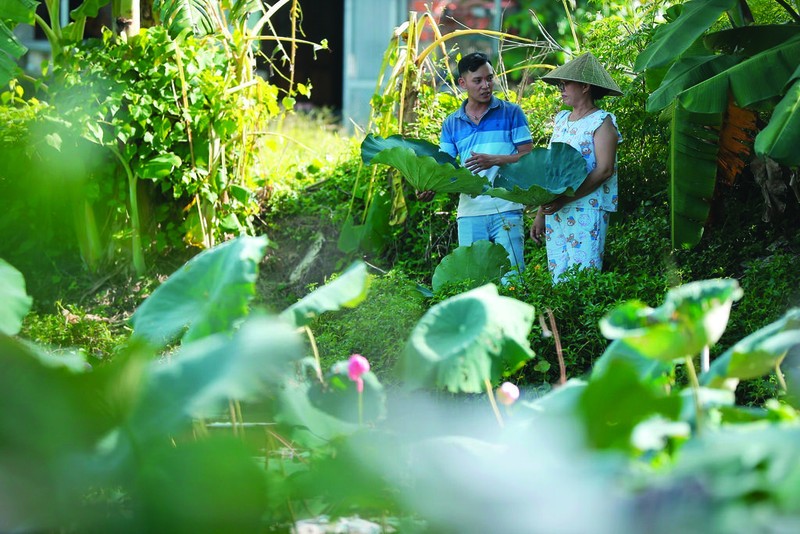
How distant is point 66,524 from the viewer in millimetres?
1741

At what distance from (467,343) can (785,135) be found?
243cm

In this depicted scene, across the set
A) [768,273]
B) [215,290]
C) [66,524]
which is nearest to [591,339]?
[768,273]

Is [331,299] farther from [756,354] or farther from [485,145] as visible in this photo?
[485,145]

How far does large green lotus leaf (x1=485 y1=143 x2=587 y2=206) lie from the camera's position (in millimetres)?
4660

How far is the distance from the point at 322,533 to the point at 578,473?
0.81m

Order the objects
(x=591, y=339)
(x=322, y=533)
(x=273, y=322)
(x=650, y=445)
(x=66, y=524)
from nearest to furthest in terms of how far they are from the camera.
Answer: (x=650, y=445) → (x=66, y=524) → (x=273, y=322) → (x=322, y=533) → (x=591, y=339)

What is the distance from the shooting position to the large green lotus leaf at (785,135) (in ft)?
13.0

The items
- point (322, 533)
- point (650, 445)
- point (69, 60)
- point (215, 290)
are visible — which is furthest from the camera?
point (69, 60)

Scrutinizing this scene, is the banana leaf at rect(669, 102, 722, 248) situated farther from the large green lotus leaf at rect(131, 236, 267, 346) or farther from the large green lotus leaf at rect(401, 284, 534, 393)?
the large green lotus leaf at rect(131, 236, 267, 346)

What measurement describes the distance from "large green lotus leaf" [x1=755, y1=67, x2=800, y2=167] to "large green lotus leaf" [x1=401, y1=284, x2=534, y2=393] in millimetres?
2124

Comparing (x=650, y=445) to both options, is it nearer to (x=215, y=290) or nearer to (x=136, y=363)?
(x=136, y=363)

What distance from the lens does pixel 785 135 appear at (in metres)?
3.97

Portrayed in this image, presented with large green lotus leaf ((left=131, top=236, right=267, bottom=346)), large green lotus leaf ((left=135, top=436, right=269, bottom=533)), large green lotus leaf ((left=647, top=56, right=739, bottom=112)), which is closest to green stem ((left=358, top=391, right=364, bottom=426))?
large green lotus leaf ((left=131, top=236, right=267, bottom=346))

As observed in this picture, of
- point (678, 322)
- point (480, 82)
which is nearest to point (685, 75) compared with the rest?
point (480, 82)
